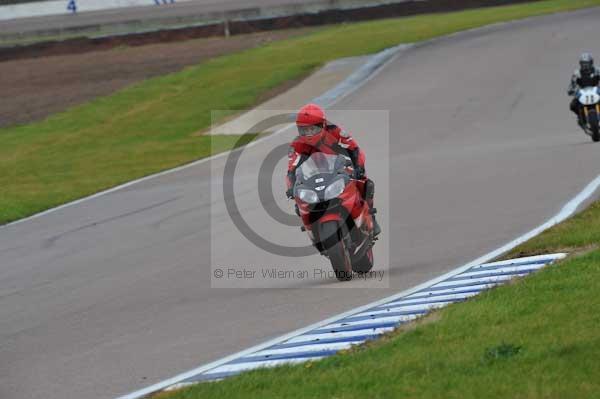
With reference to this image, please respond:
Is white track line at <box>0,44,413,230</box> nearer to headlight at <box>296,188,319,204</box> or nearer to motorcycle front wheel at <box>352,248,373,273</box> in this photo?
motorcycle front wheel at <box>352,248,373,273</box>

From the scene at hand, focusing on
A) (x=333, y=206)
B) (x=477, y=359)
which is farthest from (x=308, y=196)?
(x=477, y=359)

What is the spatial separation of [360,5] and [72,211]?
3136cm

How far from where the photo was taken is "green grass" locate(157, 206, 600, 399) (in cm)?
566

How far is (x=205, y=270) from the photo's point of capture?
12.0 meters

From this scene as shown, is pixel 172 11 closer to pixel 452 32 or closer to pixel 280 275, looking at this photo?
pixel 452 32

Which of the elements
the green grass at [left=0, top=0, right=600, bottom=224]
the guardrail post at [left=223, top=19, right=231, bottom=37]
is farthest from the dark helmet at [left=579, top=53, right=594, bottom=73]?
the guardrail post at [left=223, top=19, right=231, bottom=37]

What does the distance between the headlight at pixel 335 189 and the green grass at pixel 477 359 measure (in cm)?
223

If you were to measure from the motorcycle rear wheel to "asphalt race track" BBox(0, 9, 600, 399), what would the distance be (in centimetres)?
19

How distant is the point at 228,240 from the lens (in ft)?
45.3

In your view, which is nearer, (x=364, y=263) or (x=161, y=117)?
(x=364, y=263)

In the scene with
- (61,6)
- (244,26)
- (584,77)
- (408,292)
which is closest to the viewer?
(408,292)

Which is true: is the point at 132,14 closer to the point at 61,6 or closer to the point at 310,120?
the point at 61,6

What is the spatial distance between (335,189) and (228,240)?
13.3ft

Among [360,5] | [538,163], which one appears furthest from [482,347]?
[360,5]
